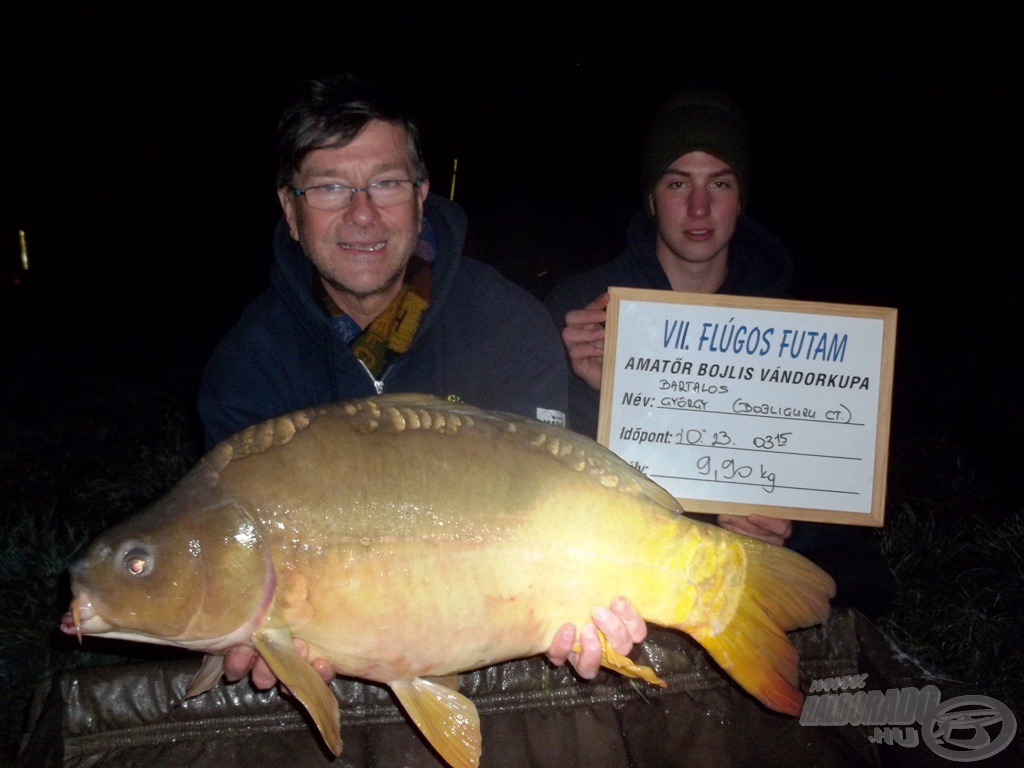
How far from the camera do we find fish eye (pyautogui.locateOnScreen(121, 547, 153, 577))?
4.48ft

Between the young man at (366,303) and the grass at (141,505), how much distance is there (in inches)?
21.2

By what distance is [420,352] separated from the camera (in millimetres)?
2221

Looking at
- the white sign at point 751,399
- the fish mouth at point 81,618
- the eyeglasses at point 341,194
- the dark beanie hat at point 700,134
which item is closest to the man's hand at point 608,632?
the white sign at point 751,399

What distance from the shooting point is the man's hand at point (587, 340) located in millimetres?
2215

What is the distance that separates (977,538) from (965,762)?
1.59 metres

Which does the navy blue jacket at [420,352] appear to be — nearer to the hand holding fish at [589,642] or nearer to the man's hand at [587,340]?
the man's hand at [587,340]

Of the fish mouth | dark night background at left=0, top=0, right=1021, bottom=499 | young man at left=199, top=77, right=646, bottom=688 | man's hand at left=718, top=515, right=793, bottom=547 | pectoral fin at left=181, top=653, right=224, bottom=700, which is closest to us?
the fish mouth

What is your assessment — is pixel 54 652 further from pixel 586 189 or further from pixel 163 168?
pixel 586 189

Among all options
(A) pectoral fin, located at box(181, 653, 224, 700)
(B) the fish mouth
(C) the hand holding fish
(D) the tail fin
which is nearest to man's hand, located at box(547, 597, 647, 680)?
(C) the hand holding fish

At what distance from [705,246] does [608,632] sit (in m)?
1.41

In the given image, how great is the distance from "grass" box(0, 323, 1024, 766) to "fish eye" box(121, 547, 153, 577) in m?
0.32

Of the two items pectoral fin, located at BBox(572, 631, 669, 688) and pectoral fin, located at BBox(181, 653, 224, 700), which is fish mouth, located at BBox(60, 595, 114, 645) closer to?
pectoral fin, located at BBox(181, 653, 224, 700)

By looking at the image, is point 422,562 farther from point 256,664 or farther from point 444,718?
point 256,664

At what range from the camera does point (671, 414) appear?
6.81ft
